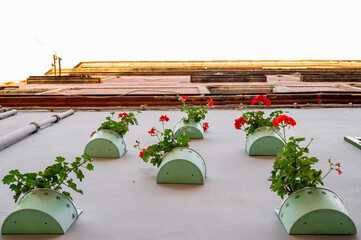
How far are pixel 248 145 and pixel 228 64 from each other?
19299 millimetres

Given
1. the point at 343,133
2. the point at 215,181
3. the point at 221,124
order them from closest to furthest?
1. the point at 215,181
2. the point at 343,133
3. the point at 221,124

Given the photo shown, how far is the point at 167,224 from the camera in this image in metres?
2.08

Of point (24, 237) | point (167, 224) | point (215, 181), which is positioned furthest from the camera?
point (215, 181)

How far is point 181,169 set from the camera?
2662 mm

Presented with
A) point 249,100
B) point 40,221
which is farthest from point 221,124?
point 40,221

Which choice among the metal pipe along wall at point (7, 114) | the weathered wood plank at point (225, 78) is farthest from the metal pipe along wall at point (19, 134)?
the weathered wood plank at point (225, 78)

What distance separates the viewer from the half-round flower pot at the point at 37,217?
1936 millimetres

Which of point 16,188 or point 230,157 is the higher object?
point 16,188

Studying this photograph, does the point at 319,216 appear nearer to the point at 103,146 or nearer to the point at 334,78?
the point at 103,146

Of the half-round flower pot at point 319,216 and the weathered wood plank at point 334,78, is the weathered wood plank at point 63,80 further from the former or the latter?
the half-round flower pot at point 319,216

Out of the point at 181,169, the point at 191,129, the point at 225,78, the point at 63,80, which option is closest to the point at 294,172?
the point at 181,169

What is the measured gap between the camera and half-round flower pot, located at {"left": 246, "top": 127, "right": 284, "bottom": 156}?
3318 mm

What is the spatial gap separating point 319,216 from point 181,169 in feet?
3.62

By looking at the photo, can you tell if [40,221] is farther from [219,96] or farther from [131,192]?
[219,96]
